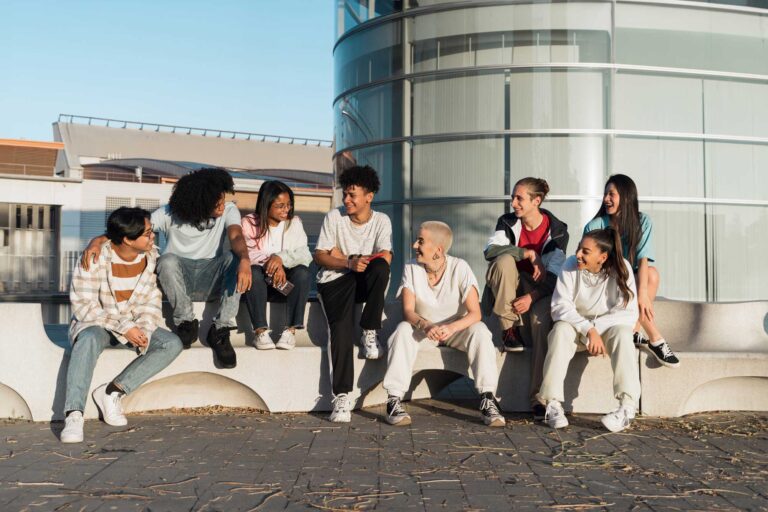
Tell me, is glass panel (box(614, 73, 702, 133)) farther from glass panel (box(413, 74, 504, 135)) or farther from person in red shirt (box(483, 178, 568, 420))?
person in red shirt (box(483, 178, 568, 420))

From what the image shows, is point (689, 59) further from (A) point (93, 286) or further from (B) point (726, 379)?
(A) point (93, 286)

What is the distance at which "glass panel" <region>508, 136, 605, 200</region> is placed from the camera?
12.2 m

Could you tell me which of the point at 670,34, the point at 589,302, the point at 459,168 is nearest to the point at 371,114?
the point at 459,168

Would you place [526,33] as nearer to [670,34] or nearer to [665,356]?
[670,34]

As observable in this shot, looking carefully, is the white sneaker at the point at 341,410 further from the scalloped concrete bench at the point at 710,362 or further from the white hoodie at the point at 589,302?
the scalloped concrete bench at the point at 710,362

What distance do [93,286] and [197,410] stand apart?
48.7 inches

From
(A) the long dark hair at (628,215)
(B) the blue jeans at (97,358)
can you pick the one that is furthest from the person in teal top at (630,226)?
(B) the blue jeans at (97,358)

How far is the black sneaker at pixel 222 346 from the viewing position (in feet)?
20.8

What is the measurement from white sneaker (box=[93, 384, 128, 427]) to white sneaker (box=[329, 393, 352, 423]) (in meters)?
1.43

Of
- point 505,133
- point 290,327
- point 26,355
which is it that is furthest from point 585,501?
point 505,133

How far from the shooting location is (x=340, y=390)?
6.24m

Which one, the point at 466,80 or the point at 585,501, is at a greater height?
the point at 466,80

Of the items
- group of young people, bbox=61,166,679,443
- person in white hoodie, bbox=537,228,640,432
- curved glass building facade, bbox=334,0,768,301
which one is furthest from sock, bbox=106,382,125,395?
curved glass building facade, bbox=334,0,768,301

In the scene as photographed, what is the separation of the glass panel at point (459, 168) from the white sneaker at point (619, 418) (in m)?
6.86
